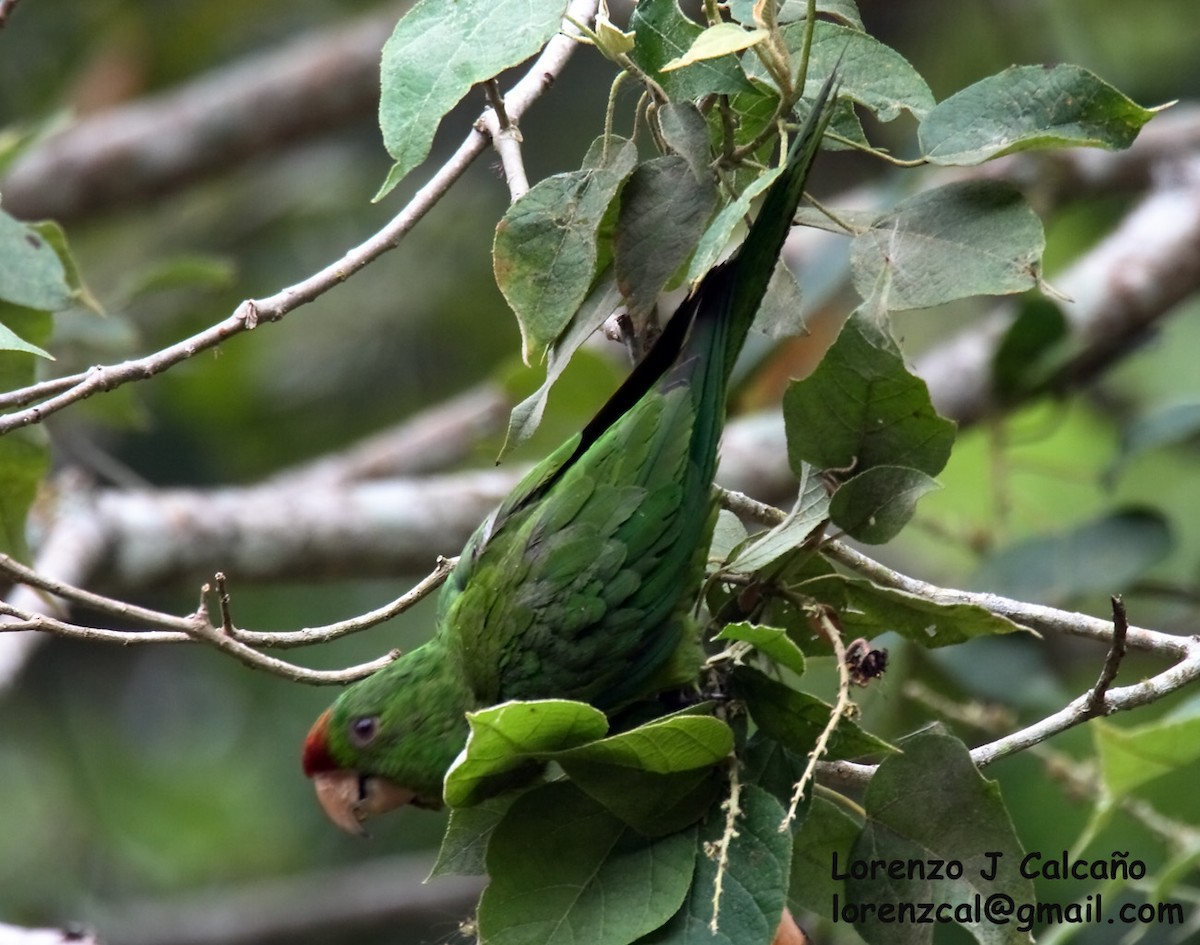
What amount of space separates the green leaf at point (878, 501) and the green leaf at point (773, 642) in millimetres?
205

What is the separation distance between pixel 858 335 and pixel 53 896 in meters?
4.29

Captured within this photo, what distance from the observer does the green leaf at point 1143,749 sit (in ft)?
5.96

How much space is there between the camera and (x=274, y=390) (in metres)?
5.50

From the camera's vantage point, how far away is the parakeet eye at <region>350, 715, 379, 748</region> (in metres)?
2.14

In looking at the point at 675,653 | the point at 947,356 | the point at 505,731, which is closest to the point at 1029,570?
the point at 947,356

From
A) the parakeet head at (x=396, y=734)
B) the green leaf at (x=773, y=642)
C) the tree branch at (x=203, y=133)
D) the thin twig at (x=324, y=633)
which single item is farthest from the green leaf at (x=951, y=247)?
the tree branch at (x=203, y=133)

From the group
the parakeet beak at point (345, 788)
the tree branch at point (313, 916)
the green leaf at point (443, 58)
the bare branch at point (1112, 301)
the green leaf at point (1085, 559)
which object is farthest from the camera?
the tree branch at point (313, 916)

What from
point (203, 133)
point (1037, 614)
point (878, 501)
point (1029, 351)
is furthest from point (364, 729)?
point (203, 133)

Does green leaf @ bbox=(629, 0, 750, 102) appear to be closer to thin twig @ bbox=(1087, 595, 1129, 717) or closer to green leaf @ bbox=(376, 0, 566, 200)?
green leaf @ bbox=(376, 0, 566, 200)

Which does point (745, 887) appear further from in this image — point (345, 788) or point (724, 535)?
point (345, 788)

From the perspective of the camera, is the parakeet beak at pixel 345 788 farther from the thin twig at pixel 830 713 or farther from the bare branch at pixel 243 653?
the thin twig at pixel 830 713

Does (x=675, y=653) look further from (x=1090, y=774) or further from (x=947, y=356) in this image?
(x=947, y=356)

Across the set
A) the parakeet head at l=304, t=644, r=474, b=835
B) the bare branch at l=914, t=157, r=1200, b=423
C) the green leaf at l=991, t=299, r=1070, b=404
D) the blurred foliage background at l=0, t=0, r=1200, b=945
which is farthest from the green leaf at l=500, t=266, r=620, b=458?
the blurred foliage background at l=0, t=0, r=1200, b=945

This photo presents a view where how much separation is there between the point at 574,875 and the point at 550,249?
2.50ft
